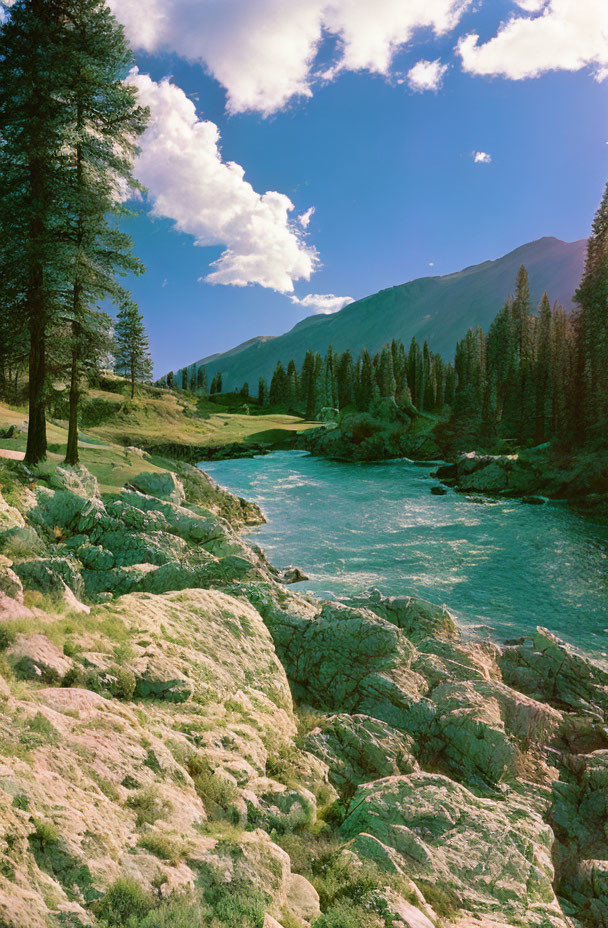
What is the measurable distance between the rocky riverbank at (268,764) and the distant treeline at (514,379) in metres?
40.2

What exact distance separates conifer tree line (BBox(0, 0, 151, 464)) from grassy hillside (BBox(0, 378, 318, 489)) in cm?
780

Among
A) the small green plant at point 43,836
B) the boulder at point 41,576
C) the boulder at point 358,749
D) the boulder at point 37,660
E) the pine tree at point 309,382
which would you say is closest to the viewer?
the small green plant at point 43,836

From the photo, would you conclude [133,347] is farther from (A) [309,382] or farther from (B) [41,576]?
(B) [41,576]

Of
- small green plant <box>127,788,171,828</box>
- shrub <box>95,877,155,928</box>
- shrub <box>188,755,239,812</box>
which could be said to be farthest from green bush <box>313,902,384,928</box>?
small green plant <box>127,788,171,828</box>

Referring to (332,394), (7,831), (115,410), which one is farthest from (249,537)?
(332,394)

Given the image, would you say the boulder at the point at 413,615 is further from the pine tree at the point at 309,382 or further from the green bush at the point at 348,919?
the pine tree at the point at 309,382

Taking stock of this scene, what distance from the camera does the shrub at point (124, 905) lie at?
3422mm

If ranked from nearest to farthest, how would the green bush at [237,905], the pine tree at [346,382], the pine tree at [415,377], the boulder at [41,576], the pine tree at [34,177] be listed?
the green bush at [237,905] → the boulder at [41,576] → the pine tree at [34,177] → the pine tree at [415,377] → the pine tree at [346,382]

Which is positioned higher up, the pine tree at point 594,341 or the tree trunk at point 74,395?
the pine tree at point 594,341

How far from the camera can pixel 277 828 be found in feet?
17.9

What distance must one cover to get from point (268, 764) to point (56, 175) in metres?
21.6

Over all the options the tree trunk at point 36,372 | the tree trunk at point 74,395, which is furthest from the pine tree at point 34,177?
the tree trunk at point 74,395

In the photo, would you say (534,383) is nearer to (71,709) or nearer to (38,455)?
(38,455)

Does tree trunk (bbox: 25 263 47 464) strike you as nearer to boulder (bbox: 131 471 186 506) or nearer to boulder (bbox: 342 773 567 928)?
boulder (bbox: 131 471 186 506)
